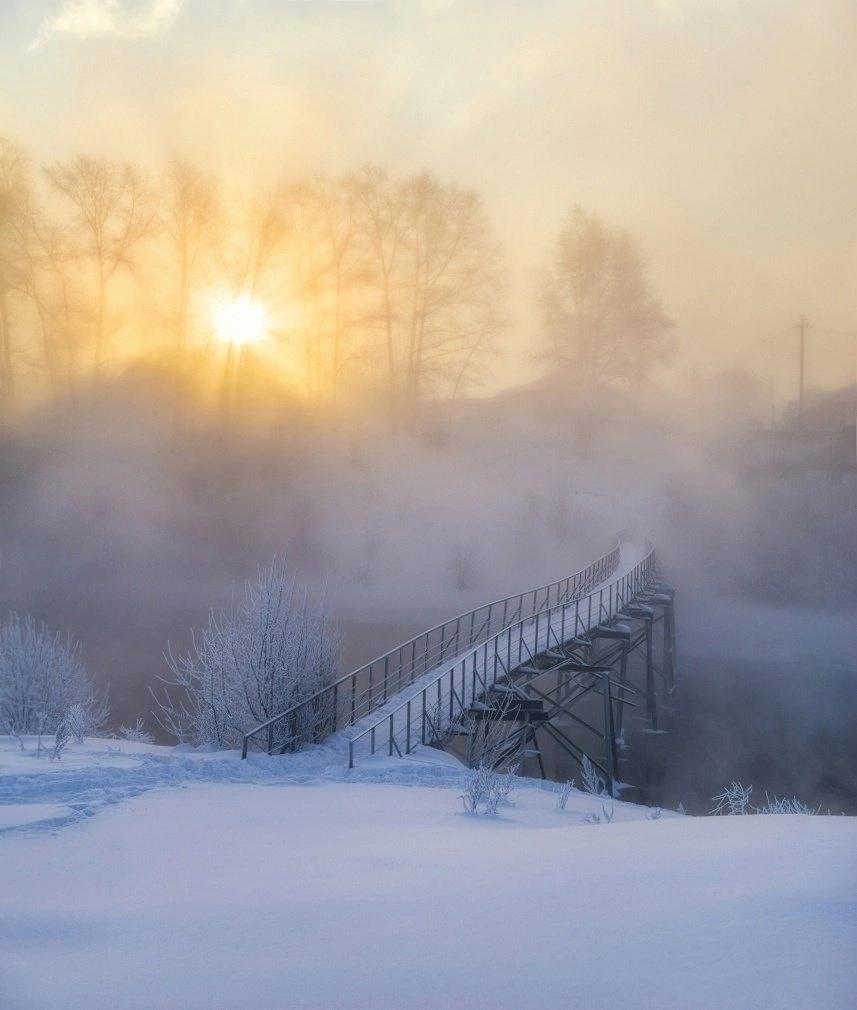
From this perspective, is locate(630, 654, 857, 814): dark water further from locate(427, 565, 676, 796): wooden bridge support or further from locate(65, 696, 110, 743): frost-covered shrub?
locate(65, 696, 110, 743): frost-covered shrub

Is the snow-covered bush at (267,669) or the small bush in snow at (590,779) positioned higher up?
the snow-covered bush at (267,669)

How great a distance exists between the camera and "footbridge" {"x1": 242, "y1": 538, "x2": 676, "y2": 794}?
45.7 feet

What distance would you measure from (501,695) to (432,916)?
43.7 feet

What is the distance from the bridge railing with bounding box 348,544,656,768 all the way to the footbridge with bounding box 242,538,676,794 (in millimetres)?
28

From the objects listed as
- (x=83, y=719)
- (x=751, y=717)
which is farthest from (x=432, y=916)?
(x=751, y=717)

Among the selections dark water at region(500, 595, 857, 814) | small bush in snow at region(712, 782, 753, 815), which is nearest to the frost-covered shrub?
small bush in snow at region(712, 782, 753, 815)

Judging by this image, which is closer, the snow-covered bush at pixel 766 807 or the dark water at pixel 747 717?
the snow-covered bush at pixel 766 807

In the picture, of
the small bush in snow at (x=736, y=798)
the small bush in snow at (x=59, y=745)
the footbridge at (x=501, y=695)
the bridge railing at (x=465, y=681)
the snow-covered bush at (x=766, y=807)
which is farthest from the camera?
the footbridge at (x=501, y=695)

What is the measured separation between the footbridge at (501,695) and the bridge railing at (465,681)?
1.1 inches

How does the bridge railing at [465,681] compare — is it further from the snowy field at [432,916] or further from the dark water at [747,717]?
the snowy field at [432,916]

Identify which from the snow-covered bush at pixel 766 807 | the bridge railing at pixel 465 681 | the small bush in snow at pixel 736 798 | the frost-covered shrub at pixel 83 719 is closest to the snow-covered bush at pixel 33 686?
the frost-covered shrub at pixel 83 719

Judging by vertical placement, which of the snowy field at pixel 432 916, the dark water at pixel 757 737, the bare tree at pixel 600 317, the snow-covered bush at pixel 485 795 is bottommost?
the dark water at pixel 757 737

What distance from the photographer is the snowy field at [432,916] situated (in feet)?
10.4

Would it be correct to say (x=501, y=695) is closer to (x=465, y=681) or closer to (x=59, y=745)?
(x=465, y=681)
